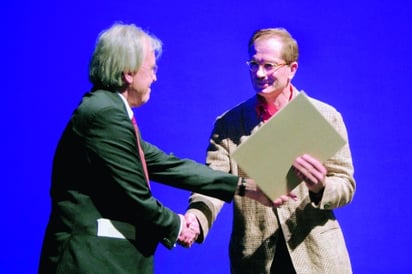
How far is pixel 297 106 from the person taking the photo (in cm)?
215

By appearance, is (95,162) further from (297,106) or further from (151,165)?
(297,106)

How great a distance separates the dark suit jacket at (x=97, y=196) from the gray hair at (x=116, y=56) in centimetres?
6

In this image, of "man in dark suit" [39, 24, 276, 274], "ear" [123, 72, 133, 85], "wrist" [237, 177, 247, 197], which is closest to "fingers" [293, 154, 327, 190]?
"wrist" [237, 177, 247, 197]

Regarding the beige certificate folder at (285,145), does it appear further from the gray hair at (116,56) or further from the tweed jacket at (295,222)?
the gray hair at (116,56)

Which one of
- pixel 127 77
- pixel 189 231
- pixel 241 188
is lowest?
pixel 189 231

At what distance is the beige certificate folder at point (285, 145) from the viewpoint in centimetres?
218

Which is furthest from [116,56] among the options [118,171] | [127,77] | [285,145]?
[285,145]

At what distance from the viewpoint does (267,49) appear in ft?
8.00

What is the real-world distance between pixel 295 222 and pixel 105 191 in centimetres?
69

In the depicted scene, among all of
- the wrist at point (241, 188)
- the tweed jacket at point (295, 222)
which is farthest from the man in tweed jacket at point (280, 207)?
the wrist at point (241, 188)

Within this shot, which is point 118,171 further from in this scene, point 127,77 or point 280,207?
point 280,207

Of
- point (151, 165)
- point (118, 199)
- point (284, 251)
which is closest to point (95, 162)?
point (118, 199)

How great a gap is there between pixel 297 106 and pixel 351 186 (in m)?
0.37

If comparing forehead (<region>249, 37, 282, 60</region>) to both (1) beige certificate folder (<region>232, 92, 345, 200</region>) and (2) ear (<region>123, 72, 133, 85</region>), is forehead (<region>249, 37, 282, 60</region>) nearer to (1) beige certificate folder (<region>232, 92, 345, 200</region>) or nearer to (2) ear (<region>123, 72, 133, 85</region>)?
(1) beige certificate folder (<region>232, 92, 345, 200</region>)
